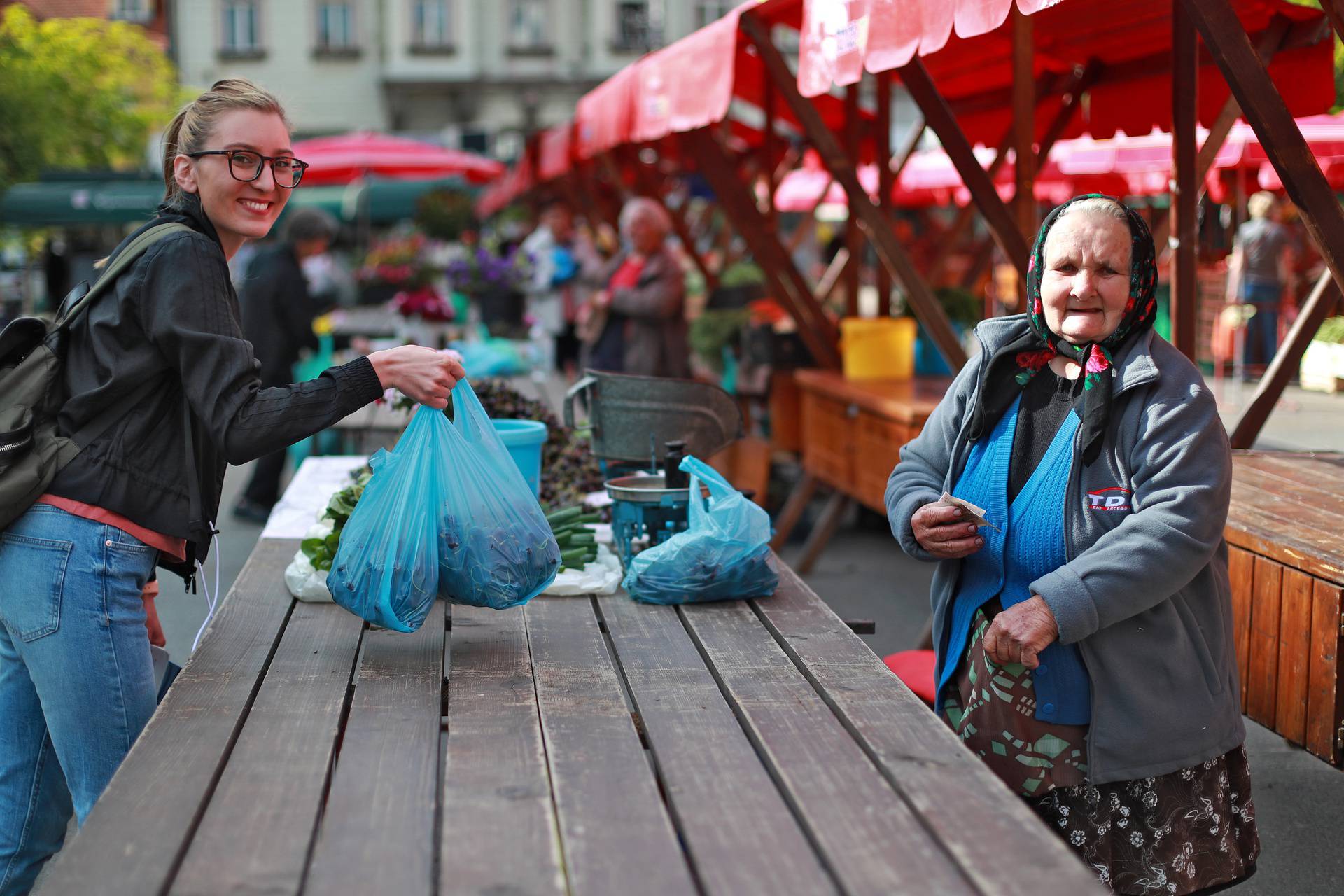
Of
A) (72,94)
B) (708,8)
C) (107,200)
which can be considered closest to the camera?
(107,200)

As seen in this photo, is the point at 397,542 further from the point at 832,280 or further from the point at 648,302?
the point at 832,280

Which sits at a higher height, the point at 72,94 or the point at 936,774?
the point at 72,94

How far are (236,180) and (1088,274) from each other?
1.50m

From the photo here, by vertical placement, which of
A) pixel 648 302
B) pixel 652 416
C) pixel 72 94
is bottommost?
pixel 652 416

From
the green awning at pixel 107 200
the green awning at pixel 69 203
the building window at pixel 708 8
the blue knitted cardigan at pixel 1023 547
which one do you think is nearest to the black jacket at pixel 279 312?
the blue knitted cardigan at pixel 1023 547

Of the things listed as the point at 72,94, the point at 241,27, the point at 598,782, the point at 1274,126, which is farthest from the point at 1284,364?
the point at 241,27

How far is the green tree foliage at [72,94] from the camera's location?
61.1 feet

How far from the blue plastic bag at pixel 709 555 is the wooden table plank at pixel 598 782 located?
0.94 ft

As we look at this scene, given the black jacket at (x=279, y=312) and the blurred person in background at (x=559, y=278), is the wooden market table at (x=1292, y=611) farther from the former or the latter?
the blurred person in background at (x=559, y=278)

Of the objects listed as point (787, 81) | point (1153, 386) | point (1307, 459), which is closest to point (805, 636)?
point (1153, 386)

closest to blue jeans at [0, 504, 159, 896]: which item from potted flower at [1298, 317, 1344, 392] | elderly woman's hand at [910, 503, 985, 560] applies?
elderly woman's hand at [910, 503, 985, 560]

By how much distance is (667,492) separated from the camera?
2.99 meters

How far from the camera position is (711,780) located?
6.00 feet

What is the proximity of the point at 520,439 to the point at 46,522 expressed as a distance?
1.30 metres
